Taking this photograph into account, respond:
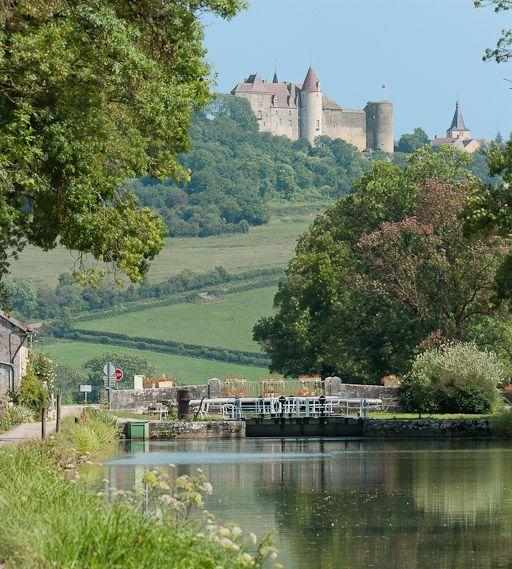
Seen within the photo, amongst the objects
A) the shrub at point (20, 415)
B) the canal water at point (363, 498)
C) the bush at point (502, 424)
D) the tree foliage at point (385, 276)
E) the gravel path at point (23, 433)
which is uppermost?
the tree foliage at point (385, 276)

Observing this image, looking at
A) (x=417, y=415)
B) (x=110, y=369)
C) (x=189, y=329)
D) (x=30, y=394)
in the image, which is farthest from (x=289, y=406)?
(x=189, y=329)

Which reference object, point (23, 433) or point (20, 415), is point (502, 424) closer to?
point (20, 415)

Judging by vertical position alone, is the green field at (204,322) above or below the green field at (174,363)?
above

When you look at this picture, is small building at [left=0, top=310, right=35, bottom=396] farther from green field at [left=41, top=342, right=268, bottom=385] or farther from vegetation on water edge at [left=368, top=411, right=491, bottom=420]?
green field at [left=41, top=342, right=268, bottom=385]

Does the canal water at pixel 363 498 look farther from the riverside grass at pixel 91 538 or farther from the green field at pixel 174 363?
the green field at pixel 174 363

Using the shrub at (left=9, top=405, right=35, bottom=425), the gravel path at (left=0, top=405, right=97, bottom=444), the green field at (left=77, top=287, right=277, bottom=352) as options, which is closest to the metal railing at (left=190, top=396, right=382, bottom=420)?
the shrub at (left=9, top=405, right=35, bottom=425)

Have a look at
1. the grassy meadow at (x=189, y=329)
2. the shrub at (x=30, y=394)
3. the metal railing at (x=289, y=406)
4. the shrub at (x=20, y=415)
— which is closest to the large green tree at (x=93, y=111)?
the shrub at (x=20, y=415)

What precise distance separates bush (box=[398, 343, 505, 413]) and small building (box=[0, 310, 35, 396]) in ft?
52.9

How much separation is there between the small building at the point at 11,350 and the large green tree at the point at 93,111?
27.8 meters

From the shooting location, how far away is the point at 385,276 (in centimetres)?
7288

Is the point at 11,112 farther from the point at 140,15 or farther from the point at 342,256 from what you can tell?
the point at 342,256

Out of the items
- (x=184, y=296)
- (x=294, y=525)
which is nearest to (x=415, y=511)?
(x=294, y=525)

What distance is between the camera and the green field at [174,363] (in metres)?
153

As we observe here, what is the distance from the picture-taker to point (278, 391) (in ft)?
254
